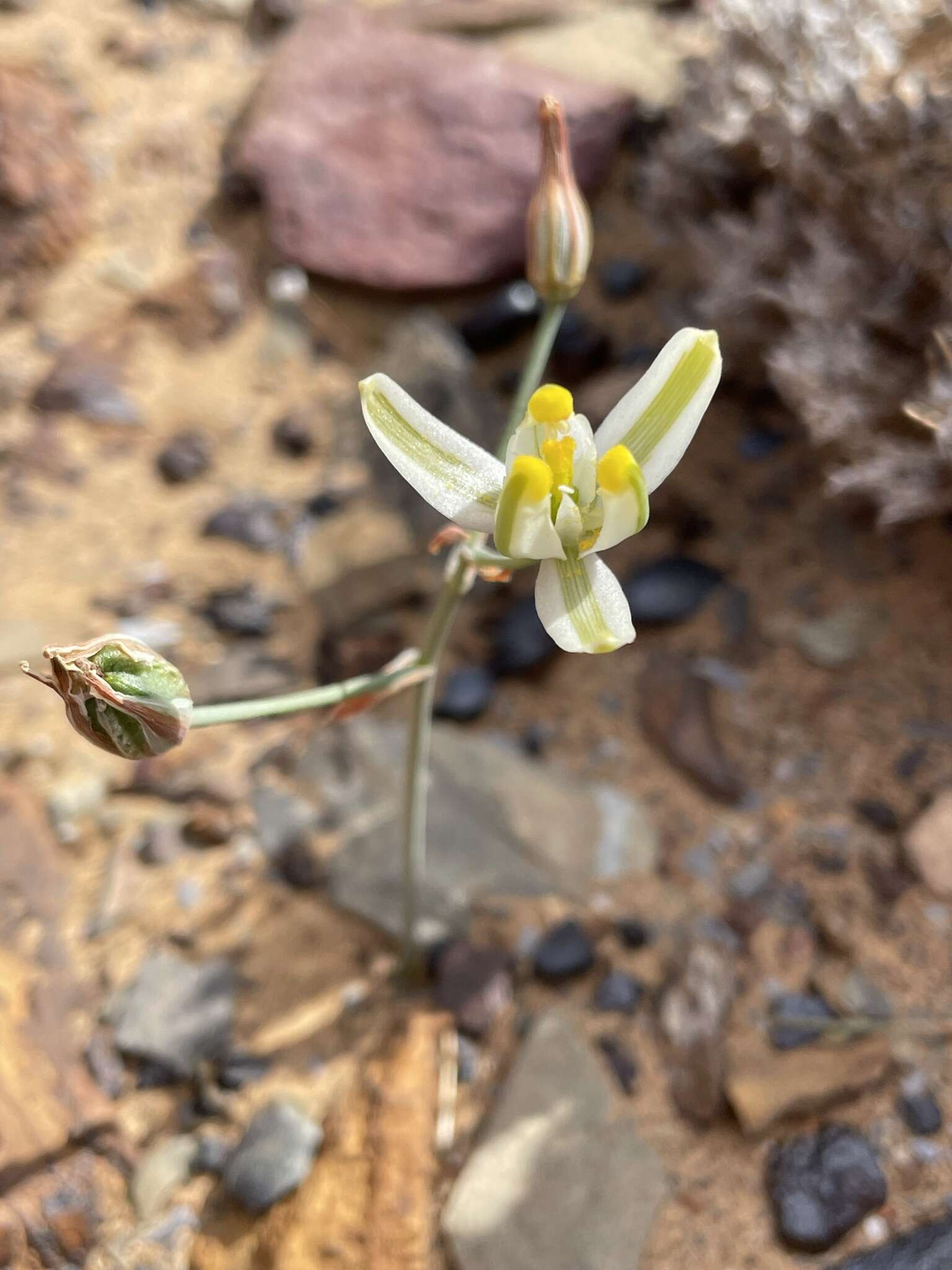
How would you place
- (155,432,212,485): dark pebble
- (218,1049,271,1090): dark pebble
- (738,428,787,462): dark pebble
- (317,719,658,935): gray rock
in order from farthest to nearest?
(155,432,212,485): dark pebble, (738,428,787,462): dark pebble, (317,719,658,935): gray rock, (218,1049,271,1090): dark pebble

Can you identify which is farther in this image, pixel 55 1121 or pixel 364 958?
pixel 364 958

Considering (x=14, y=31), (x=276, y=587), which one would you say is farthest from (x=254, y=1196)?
(x=14, y=31)

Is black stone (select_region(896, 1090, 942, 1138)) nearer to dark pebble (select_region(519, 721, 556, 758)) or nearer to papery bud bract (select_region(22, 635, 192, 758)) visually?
dark pebble (select_region(519, 721, 556, 758))

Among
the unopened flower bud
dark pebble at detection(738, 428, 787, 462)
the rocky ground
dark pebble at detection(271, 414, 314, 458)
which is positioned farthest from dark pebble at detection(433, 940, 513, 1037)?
dark pebble at detection(271, 414, 314, 458)

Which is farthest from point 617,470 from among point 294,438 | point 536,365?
point 294,438

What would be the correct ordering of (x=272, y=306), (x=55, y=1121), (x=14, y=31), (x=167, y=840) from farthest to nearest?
(x=14, y=31), (x=272, y=306), (x=167, y=840), (x=55, y=1121)

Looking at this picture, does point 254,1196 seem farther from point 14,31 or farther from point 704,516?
point 14,31
